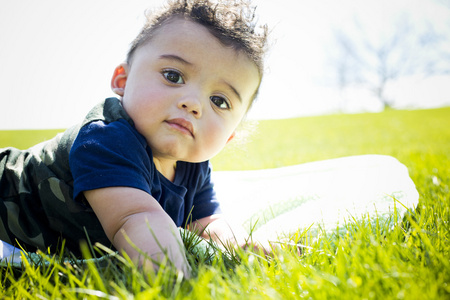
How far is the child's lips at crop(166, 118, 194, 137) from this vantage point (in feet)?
4.81

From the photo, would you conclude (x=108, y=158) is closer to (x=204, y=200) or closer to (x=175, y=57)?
(x=175, y=57)

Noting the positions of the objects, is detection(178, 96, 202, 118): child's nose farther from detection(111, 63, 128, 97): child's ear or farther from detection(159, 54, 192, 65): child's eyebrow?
detection(111, 63, 128, 97): child's ear

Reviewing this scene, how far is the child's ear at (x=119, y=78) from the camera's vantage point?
1.73 meters

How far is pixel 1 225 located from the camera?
1476mm

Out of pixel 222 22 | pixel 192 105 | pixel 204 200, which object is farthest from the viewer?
pixel 204 200

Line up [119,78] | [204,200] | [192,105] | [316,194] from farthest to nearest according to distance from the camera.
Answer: [316,194]
[204,200]
[119,78]
[192,105]

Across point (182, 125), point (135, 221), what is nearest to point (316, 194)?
point (182, 125)

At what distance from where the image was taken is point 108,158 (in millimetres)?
1260

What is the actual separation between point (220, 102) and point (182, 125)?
0.25 meters

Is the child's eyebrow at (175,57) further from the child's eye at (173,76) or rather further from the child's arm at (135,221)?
the child's arm at (135,221)

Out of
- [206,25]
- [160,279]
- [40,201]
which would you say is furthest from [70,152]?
[206,25]

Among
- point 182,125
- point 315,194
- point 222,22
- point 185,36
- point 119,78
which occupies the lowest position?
point 315,194

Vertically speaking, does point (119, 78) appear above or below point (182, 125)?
above

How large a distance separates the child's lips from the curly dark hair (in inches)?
15.9
